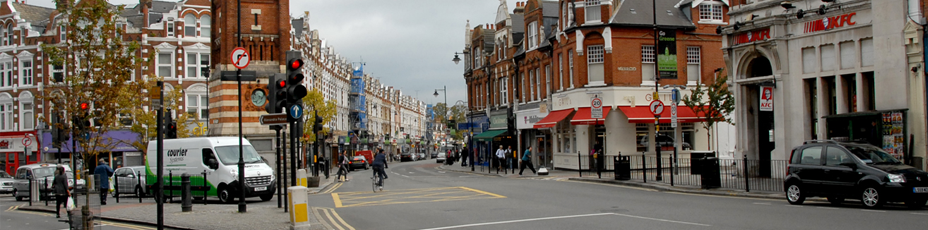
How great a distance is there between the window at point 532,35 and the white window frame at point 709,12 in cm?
895

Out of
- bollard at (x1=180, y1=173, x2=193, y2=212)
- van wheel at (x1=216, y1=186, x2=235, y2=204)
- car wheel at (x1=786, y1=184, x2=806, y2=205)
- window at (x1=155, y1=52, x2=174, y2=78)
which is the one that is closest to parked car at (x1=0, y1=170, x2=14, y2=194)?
window at (x1=155, y1=52, x2=174, y2=78)

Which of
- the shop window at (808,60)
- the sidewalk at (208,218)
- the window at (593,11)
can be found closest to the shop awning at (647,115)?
the window at (593,11)

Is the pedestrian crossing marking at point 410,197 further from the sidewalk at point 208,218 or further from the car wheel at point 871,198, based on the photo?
the car wheel at point 871,198

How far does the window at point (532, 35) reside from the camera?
3922cm

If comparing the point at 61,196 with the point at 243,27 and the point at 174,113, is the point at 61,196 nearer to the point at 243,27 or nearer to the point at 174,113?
the point at 243,27

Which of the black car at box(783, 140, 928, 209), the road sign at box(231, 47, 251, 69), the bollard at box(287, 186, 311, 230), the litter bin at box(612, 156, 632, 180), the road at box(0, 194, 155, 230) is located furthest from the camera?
the litter bin at box(612, 156, 632, 180)

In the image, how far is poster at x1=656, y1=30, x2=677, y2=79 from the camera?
2664 cm

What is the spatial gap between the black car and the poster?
36.8 feet

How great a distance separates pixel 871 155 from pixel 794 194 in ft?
5.59

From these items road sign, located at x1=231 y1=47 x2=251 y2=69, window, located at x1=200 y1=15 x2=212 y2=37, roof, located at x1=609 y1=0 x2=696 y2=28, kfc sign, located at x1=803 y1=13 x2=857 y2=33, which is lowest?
Answer: road sign, located at x1=231 y1=47 x2=251 y2=69

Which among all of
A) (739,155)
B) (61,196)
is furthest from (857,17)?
(61,196)

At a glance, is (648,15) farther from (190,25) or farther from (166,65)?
(166,65)

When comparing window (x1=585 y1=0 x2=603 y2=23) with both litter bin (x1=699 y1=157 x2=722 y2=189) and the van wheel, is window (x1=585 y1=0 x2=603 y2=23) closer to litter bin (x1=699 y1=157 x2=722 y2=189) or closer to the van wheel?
litter bin (x1=699 y1=157 x2=722 y2=189)

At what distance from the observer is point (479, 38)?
163 ft
